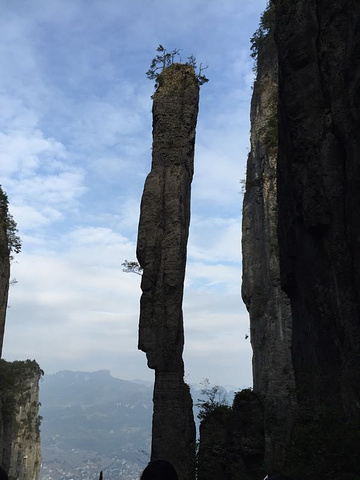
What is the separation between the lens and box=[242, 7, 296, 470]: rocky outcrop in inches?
1411

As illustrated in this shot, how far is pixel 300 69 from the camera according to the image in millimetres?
16172

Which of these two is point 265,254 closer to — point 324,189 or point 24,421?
point 324,189

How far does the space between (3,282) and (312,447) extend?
102ft

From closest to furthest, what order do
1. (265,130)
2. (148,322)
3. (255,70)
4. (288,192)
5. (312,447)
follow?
(312,447) → (288,192) → (148,322) → (265,130) → (255,70)

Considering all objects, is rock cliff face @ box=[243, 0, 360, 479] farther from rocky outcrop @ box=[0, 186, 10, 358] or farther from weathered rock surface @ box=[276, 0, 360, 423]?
rocky outcrop @ box=[0, 186, 10, 358]

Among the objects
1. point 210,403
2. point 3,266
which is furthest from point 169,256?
point 3,266

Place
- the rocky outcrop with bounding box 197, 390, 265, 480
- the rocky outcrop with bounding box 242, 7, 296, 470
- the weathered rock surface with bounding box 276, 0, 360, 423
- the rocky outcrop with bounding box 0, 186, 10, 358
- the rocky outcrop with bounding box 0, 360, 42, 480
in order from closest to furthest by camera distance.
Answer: the weathered rock surface with bounding box 276, 0, 360, 423 → the rocky outcrop with bounding box 197, 390, 265, 480 → the rocky outcrop with bounding box 242, 7, 296, 470 → the rocky outcrop with bounding box 0, 186, 10, 358 → the rocky outcrop with bounding box 0, 360, 42, 480

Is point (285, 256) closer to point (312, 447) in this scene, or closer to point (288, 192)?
point (288, 192)

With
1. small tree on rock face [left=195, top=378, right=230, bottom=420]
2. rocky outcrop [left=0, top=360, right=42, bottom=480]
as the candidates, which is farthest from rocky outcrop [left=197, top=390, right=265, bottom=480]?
rocky outcrop [left=0, top=360, right=42, bottom=480]

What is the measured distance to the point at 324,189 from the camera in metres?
14.3

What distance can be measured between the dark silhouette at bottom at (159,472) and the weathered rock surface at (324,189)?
8.11 meters

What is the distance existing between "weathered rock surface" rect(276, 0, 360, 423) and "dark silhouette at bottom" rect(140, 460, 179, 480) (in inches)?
319

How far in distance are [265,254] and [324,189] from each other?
26.6m

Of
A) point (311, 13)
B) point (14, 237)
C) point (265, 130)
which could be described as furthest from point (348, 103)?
point (14, 237)
